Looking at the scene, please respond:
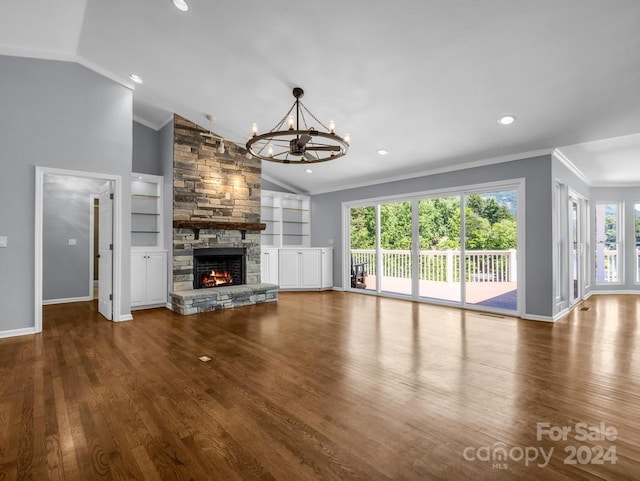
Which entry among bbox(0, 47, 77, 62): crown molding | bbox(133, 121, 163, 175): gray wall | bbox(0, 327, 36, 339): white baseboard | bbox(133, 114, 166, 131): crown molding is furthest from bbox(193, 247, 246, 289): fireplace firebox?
bbox(0, 47, 77, 62): crown molding

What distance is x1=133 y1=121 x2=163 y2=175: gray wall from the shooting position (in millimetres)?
6238

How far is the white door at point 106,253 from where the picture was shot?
16.8 feet

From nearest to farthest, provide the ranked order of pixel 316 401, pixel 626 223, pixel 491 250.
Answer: pixel 316 401, pixel 491 250, pixel 626 223

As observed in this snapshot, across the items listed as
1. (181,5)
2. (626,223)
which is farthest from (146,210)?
(626,223)

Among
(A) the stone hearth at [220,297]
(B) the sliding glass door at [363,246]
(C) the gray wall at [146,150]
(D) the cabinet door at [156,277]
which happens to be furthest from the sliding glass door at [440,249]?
(C) the gray wall at [146,150]

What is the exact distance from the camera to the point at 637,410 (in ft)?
7.52

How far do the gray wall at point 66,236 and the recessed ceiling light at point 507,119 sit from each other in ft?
23.1

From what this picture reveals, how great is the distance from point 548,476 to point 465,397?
82 centimetres

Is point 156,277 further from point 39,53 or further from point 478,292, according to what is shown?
point 478,292

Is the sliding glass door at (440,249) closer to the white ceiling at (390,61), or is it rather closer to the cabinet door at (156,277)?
the white ceiling at (390,61)

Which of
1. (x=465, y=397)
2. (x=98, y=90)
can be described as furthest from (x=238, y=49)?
(x=465, y=397)

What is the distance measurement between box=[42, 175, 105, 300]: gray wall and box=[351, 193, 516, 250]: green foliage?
18.4ft

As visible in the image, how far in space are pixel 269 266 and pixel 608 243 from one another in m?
7.91

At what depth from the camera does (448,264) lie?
6344 millimetres
